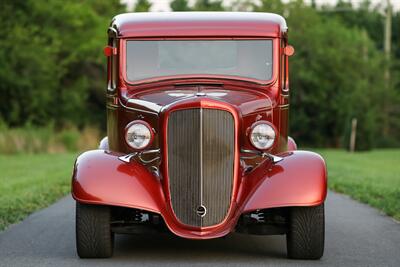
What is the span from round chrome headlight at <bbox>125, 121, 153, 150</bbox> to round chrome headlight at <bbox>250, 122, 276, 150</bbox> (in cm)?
97

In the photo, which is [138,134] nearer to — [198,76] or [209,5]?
[198,76]

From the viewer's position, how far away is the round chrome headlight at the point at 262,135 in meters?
8.90

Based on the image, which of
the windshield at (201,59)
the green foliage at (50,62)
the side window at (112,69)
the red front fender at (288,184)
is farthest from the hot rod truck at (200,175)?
the green foliage at (50,62)

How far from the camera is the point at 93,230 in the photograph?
862 cm

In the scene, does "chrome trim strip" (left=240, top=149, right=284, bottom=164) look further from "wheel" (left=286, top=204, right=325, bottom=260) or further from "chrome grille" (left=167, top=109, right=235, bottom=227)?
"wheel" (left=286, top=204, right=325, bottom=260)

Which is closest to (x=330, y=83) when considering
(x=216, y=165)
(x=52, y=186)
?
(x=52, y=186)

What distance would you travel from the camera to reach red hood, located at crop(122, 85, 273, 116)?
8.95 meters

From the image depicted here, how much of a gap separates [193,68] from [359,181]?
396 inches

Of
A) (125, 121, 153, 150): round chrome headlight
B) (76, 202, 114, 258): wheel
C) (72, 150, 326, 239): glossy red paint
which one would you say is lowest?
(76, 202, 114, 258): wheel

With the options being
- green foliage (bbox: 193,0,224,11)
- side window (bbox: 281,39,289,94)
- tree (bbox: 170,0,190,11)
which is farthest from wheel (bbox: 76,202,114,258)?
green foliage (bbox: 193,0,224,11)

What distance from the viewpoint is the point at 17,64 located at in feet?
149

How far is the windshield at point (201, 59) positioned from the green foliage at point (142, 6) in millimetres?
50518

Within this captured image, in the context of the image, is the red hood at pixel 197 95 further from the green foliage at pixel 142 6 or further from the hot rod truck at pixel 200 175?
the green foliage at pixel 142 6

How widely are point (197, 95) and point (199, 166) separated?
74 cm
